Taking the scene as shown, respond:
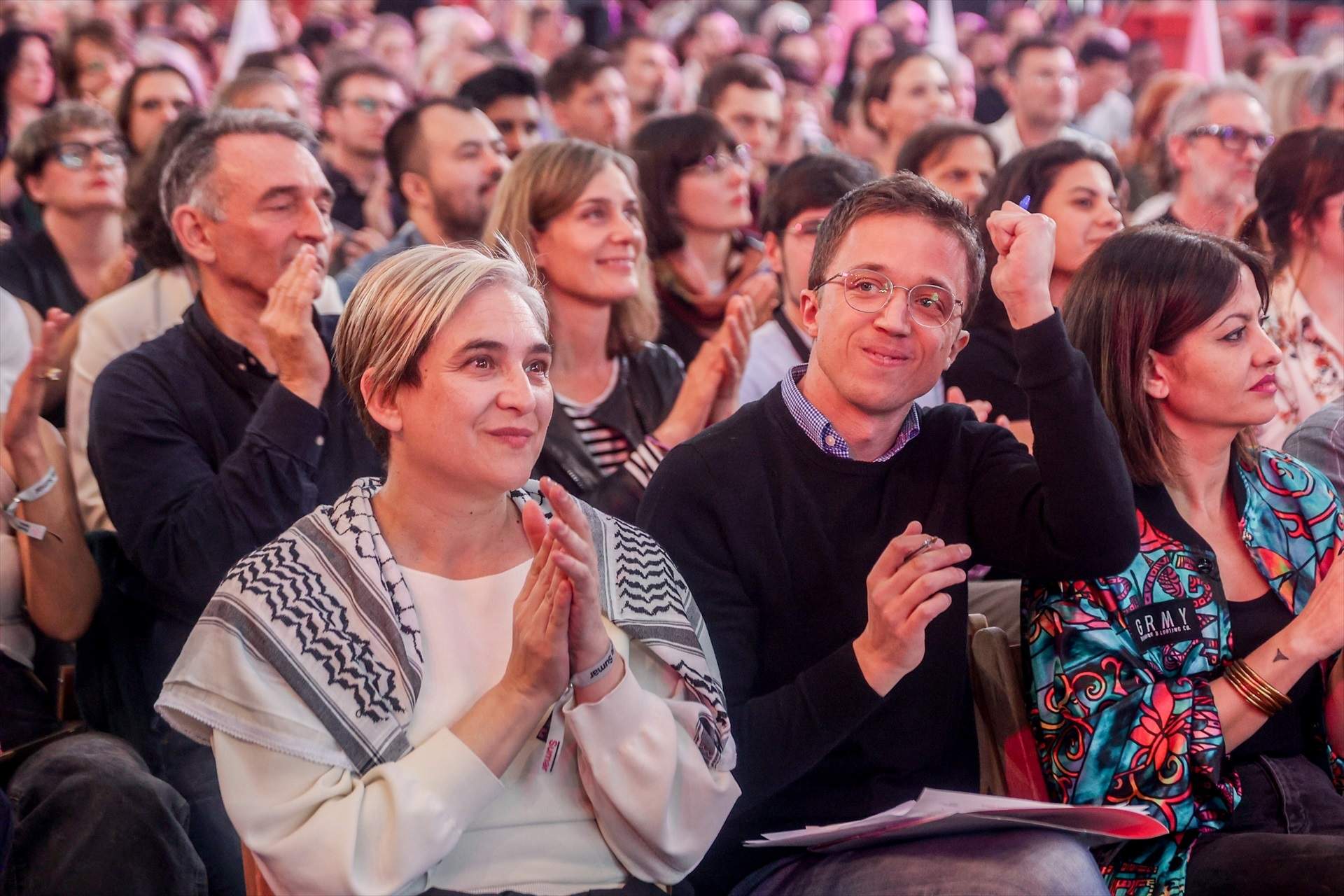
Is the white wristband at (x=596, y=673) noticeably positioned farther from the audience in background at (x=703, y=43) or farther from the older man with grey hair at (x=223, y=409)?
the audience in background at (x=703, y=43)

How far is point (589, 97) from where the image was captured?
593 centimetres

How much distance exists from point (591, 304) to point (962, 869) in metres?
1.84

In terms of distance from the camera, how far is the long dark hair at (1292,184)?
3404 millimetres

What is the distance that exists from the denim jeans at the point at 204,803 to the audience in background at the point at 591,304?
97 centimetres

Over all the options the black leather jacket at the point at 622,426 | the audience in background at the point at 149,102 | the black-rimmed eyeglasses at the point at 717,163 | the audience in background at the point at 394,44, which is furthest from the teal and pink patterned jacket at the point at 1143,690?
the audience in background at the point at 394,44

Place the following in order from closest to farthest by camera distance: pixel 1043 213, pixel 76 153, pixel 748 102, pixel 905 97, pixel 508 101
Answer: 1. pixel 1043 213
2. pixel 76 153
3. pixel 508 101
4. pixel 748 102
5. pixel 905 97

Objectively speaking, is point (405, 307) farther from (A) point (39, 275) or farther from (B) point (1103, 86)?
(B) point (1103, 86)

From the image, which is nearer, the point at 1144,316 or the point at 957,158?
the point at 1144,316

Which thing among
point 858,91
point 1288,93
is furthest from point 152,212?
point 1288,93

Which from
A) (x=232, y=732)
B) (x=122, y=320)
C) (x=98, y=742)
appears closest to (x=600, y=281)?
(x=122, y=320)

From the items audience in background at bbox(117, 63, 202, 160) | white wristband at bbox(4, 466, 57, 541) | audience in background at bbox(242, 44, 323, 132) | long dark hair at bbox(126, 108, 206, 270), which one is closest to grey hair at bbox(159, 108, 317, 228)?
long dark hair at bbox(126, 108, 206, 270)

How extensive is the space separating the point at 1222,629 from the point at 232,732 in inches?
56.1

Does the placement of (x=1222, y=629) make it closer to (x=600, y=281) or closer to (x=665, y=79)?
(x=600, y=281)

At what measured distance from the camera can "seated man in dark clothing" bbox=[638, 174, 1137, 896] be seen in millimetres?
2025
